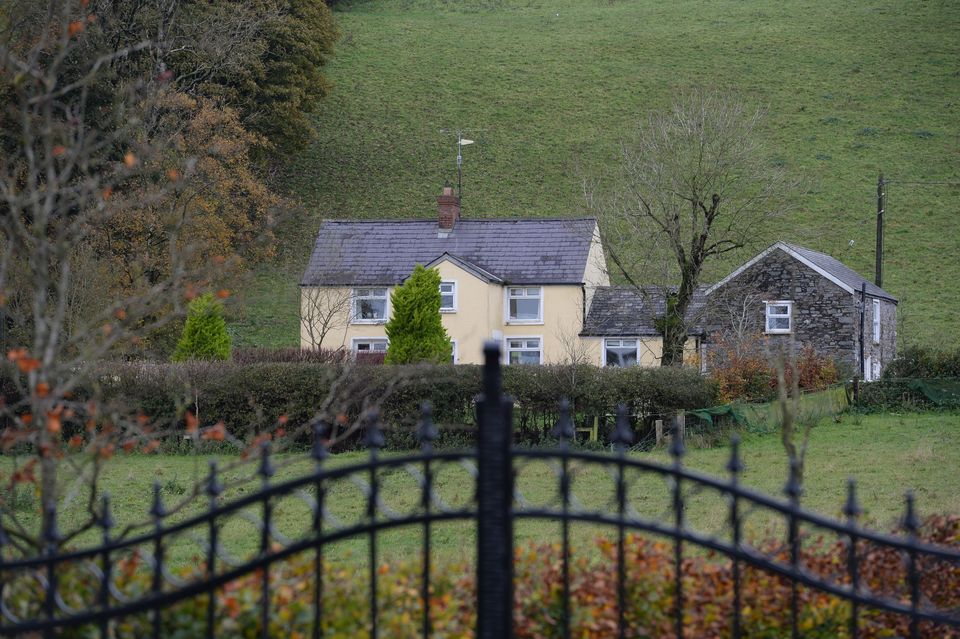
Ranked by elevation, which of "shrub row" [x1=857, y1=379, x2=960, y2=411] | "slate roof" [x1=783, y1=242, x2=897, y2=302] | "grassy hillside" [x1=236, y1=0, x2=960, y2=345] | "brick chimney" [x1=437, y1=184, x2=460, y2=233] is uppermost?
"grassy hillside" [x1=236, y1=0, x2=960, y2=345]

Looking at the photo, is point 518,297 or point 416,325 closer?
point 416,325

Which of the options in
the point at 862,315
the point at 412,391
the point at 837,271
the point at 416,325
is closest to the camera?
the point at 412,391

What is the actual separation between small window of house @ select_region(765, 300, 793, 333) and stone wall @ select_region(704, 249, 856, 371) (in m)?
0.21

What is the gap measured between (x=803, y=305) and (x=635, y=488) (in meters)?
23.1

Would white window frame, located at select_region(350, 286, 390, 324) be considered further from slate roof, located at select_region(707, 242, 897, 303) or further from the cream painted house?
slate roof, located at select_region(707, 242, 897, 303)

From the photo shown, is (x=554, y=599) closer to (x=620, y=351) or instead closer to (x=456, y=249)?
(x=620, y=351)

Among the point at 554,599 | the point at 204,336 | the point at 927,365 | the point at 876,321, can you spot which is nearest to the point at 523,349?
the point at 204,336

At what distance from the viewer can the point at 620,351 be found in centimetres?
3559

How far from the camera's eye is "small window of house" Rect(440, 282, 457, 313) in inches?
1457

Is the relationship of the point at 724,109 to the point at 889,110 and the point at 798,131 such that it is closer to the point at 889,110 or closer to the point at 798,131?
the point at 798,131

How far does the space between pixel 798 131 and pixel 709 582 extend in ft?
184

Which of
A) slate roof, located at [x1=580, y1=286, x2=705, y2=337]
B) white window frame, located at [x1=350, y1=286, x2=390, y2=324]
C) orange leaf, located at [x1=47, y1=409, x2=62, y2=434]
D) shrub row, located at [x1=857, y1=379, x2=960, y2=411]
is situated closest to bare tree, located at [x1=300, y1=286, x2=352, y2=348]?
white window frame, located at [x1=350, y1=286, x2=390, y2=324]

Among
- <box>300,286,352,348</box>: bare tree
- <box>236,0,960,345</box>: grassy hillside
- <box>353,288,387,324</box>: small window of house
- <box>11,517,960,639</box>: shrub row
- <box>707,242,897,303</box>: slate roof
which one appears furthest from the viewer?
<box>236,0,960,345</box>: grassy hillside

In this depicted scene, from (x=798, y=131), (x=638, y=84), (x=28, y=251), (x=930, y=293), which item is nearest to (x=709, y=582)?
(x=28, y=251)
